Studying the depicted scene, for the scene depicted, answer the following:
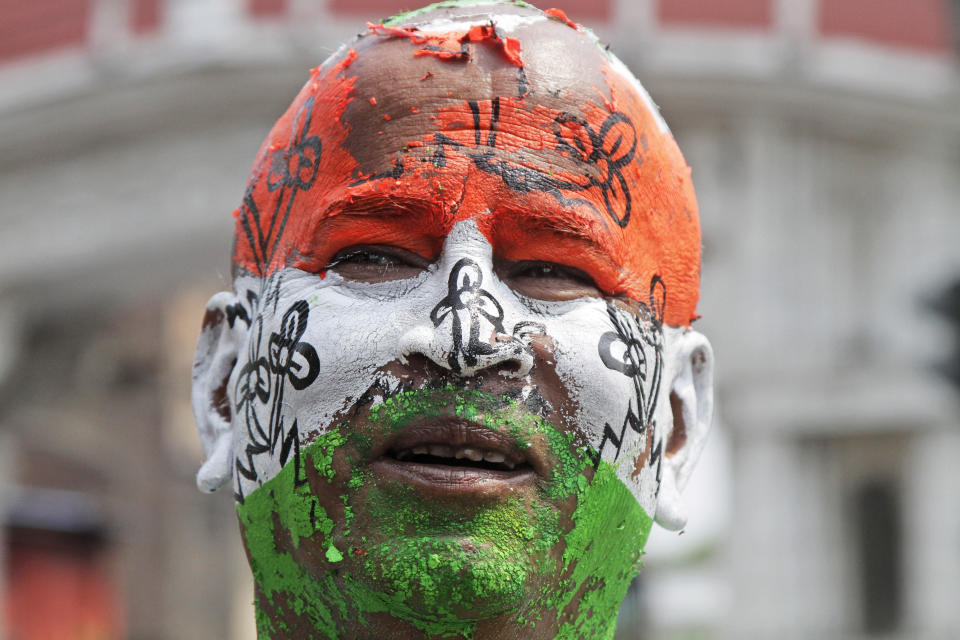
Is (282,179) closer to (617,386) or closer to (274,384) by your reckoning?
(274,384)

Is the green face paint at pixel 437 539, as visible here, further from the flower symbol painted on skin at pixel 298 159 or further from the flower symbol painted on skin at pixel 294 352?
the flower symbol painted on skin at pixel 298 159

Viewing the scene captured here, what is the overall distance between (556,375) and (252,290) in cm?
71

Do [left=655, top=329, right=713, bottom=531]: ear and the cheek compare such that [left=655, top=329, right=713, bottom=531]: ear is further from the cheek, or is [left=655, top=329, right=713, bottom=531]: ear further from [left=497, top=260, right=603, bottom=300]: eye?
[left=497, top=260, right=603, bottom=300]: eye

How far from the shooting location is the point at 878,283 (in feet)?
46.4

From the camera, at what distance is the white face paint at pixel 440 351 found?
106 inches

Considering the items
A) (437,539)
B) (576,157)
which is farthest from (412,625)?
(576,157)

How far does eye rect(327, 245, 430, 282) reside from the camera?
2811 millimetres

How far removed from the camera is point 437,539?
8.52 ft

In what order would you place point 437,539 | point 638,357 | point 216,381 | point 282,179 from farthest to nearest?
1. point 216,381
2. point 282,179
3. point 638,357
4. point 437,539

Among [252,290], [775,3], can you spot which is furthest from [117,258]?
[252,290]

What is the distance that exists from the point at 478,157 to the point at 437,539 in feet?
2.37

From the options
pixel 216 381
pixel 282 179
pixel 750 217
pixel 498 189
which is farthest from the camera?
pixel 750 217

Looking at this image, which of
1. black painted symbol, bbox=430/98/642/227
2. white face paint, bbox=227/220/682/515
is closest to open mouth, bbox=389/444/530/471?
white face paint, bbox=227/220/682/515

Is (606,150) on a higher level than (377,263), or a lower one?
higher
